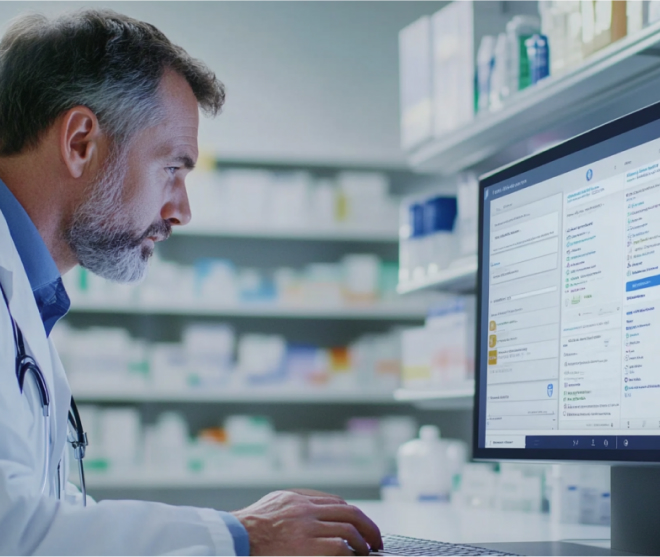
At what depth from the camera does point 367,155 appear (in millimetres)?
4488

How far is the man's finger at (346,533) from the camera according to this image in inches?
33.2

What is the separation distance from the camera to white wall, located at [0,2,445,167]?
181 inches

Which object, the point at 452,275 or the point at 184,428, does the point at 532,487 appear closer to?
the point at 452,275

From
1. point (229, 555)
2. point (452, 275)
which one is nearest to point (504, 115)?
point (452, 275)

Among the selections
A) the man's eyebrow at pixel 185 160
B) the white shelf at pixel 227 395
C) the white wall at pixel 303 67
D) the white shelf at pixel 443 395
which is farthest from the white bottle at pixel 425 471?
the white wall at pixel 303 67

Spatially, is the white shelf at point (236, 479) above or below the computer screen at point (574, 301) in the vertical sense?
below

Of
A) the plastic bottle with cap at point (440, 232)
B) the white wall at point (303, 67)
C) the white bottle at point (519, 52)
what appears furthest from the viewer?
the white wall at point (303, 67)

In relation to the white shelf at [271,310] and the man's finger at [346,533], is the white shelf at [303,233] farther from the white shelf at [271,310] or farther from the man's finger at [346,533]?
the man's finger at [346,533]

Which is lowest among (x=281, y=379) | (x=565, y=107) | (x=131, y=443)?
(x=131, y=443)

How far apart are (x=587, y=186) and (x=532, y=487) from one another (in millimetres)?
1017

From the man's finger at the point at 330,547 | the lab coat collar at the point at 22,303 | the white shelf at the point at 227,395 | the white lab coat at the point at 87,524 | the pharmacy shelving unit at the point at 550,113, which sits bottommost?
the man's finger at the point at 330,547

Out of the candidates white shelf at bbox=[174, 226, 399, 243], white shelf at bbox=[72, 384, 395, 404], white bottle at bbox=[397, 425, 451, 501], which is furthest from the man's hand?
white shelf at bbox=[174, 226, 399, 243]

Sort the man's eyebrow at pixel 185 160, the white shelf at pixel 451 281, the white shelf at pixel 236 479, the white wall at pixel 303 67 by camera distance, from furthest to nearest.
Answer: the white wall at pixel 303 67 < the white shelf at pixel 236 479 < the white shelf at pixel 451 281 < the man's eyebrow at pixel 185 160

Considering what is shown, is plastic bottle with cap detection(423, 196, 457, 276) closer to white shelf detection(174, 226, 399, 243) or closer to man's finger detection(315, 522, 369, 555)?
man's finger detection(315, 522, 369, 555)
